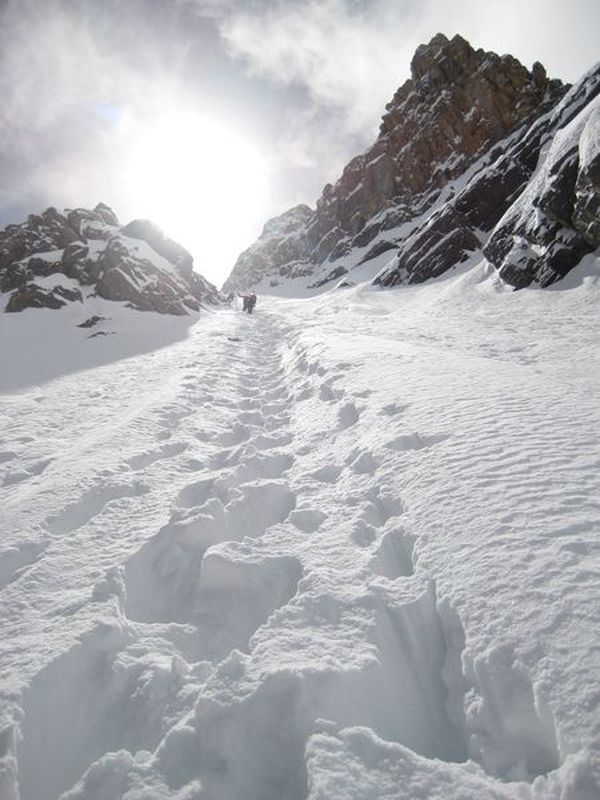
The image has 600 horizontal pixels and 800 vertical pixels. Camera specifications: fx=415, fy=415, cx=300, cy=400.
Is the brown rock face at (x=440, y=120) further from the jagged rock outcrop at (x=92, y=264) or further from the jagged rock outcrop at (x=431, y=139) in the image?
the jagged rock outcrop at (x=92, y=264)

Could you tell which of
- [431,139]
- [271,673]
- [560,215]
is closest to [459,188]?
[431,139]

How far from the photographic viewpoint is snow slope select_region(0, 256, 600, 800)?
2402 millimetres

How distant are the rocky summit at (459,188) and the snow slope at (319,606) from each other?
14.9 m

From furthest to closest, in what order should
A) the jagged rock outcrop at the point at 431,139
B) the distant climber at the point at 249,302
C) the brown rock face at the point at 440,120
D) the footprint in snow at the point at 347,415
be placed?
the brown rock face at the point at 440,120
the jagged rock outcrop at the point at 431,139
the distant climber at the point at 249,302
the footprint in snow at the point at 347,415

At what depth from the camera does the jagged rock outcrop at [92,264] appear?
30344mm

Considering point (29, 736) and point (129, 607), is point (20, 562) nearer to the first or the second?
point (129, 607)

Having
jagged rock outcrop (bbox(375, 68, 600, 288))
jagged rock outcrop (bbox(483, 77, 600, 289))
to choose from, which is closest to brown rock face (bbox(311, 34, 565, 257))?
jagged rock outcrop (bbox(375, 68, 600, 288))

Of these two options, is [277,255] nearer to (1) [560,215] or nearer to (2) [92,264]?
(2) [92,264]

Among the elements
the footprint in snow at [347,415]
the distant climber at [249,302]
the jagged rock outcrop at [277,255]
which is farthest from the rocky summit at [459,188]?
the footprint in snow at [347,415]

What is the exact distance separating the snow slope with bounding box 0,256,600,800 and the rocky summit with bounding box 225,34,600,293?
14934mm

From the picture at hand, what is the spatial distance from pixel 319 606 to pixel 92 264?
121 ft

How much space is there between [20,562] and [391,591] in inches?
150

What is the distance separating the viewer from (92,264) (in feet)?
111

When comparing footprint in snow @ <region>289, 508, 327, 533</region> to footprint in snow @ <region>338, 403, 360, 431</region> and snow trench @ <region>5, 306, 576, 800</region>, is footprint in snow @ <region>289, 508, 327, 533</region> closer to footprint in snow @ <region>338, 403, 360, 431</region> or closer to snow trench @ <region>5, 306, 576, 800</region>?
snow trench @ <region>5, 306, 576, 800</region>
